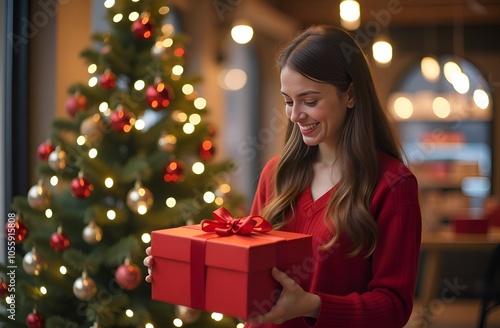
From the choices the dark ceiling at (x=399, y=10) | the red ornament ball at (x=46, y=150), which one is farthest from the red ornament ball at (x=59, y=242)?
the dark ceiling at (x=399, y=10)

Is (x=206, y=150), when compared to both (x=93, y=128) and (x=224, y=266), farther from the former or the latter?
(x=224, y=266)

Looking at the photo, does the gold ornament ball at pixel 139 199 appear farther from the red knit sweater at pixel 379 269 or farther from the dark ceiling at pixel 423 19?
the dark ceiling at pixel 423 19

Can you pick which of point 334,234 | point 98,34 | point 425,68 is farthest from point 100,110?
point 425,68

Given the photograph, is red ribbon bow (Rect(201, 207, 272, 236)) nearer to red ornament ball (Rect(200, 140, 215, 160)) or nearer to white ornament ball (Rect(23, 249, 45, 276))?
white ornament ball (Rect(23, 249, 45, 276))

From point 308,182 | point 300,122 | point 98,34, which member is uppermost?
point 98,34

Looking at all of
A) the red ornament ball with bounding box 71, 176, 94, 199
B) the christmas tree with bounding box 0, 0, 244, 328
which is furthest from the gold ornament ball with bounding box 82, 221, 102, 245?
the red ornament ball with bounding box 71, 176, 94, 199

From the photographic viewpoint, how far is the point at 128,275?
2.40 metres

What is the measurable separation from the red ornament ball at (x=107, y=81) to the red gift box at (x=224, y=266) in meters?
1.14

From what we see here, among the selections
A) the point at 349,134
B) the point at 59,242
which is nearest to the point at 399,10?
the point at 59,242

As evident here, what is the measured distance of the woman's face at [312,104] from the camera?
1.62 m

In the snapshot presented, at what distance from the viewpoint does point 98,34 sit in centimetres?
276

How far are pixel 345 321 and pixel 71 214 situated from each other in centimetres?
140

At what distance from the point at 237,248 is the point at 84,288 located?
1.12m

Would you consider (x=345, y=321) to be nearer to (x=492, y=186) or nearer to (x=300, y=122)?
(x=300, y=122)
